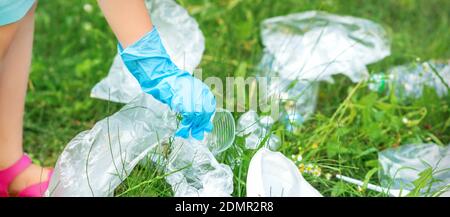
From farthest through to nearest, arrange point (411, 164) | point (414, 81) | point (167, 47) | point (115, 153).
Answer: point (414, 81) < point (167, 47) < point (411, 164) < point (115, 153)

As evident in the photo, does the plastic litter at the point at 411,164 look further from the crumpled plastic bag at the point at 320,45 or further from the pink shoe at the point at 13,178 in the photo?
the pink shoe at the point at 13,178

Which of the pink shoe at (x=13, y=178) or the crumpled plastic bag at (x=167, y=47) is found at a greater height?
the crumpled plastic bag at (x=167, y=47)

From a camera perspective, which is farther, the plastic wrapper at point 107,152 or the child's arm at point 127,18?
the plastic wrapper at point 107,152

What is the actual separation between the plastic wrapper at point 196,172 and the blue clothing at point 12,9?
0.48 metres

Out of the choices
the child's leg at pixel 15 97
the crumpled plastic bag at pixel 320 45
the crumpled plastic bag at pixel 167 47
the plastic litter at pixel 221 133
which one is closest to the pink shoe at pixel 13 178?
the child's leg at pixel 15 97

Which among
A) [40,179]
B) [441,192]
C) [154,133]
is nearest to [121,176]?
[154,133]

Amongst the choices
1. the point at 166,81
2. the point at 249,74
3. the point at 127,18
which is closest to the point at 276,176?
the point at 166,81

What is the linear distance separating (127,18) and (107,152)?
15.2 inches

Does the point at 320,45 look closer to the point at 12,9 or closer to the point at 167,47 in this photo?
the point at 167,47

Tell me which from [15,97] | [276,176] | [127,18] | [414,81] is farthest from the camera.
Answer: [414,81]

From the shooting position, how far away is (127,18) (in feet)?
5.95

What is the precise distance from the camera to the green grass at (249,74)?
2244mm
